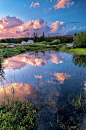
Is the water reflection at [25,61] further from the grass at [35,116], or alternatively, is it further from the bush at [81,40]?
the bush at [81,40]

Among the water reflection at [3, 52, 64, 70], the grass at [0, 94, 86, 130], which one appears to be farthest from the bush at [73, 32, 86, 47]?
the grass at [0, 94, 86, 130]

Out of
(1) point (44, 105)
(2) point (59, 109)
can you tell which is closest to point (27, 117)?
(1) point (44, 105)

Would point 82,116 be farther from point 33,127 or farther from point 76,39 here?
point 76,39

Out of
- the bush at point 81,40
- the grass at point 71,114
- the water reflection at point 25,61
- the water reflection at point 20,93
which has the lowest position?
Result: the grass at point 71,114

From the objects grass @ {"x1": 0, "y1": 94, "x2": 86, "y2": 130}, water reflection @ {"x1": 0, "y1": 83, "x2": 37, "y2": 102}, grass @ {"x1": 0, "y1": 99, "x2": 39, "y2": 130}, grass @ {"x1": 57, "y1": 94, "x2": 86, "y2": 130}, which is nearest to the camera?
grass @ {"x1": 0, "y1": 99, "x2": 39, "y2": 130}

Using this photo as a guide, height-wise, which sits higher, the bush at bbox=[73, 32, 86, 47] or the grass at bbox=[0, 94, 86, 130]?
the bush at bbox=[73, 32, 86, 47]

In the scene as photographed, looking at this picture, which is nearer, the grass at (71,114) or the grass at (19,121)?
the grass at (19,121)

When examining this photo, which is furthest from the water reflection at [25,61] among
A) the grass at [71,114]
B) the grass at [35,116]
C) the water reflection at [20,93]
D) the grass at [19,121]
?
the grass at [71,114]

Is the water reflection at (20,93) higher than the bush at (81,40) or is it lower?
lower

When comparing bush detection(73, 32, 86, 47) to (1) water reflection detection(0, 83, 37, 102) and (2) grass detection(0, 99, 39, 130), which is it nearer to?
(1) water reflection detection(0, 83, 37, 102)

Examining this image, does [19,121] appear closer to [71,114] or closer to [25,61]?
[71,114]

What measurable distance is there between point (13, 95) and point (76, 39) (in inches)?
2432

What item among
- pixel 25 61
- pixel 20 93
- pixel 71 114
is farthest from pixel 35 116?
pixel 25 61

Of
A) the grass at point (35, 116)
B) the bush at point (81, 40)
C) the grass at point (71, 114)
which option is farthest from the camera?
the bush at point (81, 40)
